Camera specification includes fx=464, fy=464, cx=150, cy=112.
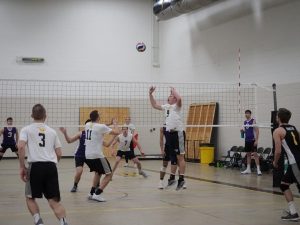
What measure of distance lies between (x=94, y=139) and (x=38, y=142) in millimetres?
3084

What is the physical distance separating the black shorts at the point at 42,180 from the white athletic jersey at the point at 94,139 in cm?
300

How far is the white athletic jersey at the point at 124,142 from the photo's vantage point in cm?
1314

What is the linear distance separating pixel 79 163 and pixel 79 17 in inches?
554

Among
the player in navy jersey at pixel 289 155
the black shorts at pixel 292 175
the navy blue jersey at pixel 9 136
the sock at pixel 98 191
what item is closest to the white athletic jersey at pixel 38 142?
the sock at pixel 98 191

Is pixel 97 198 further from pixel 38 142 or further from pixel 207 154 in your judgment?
pixel 207 154

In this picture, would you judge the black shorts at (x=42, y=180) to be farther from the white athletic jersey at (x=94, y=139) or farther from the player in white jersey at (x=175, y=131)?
the player in white jersey at (x=175, y=131)

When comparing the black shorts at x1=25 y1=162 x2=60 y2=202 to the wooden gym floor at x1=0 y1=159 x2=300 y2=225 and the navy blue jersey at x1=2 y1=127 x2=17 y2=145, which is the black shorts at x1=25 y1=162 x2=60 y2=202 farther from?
the navy blue jersey at x1=2 y1=127 x2=17 y2=145

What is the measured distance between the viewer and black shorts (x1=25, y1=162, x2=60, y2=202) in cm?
579

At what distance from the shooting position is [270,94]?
1616cm

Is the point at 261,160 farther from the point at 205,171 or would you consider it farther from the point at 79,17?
the point at 79,17

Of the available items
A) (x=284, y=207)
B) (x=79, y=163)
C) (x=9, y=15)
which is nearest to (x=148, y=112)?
(x=9, y=15)

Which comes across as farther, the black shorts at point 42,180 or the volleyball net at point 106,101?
the volleyball net at point 106,101

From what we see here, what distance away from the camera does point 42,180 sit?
5828 mm

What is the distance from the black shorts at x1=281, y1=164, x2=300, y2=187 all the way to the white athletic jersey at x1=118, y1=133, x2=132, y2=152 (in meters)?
6.54
